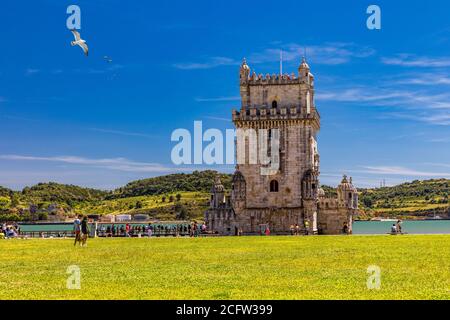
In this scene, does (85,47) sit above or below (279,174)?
above

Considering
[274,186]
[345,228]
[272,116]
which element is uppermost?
[272,116]

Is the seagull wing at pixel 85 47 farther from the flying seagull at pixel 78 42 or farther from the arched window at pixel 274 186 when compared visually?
the arched window at pixel 274 186

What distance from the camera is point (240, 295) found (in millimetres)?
18047

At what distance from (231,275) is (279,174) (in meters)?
55.8

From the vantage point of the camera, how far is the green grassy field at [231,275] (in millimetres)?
18391

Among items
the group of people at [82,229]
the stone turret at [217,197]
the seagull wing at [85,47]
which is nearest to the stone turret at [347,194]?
the stone turret at [217,197]

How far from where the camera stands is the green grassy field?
18391mm

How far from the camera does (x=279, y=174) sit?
78.2 meters

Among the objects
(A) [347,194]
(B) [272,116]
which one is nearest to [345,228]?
(A) [347,194]

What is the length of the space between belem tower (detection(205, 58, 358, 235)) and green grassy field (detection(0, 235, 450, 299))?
4424 centimetres

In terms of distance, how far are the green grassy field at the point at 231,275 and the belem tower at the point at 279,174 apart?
44.2 m

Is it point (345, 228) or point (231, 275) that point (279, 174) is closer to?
point (345, 228)
